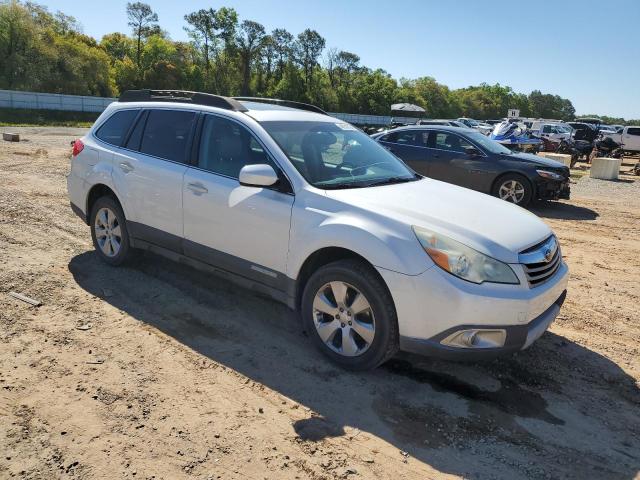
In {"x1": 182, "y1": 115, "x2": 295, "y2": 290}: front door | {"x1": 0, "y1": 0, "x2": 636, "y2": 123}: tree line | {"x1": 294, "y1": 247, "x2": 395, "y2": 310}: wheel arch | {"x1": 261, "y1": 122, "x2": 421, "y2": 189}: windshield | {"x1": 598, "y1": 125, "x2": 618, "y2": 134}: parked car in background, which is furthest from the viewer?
{"x1": 0, "y1": 0, "x2": 636, "y2": 123}: tree line

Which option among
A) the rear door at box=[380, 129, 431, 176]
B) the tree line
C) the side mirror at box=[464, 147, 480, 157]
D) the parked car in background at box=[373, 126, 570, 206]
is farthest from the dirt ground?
the tree line

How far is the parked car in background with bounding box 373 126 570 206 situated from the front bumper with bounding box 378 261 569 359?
7412mm

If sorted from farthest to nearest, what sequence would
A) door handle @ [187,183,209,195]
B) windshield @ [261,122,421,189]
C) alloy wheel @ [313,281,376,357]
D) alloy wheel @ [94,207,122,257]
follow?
alloy wheel @ [94,207,122,257]
door handle @ [187,183,209,195]
windshield @ [261,122,421,189]
alloy wheel @ [313,281,376,357]

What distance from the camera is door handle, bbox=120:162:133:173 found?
507 centimetres

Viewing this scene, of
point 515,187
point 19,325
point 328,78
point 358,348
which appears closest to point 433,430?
point 358,348

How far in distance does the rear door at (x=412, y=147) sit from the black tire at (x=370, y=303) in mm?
7677

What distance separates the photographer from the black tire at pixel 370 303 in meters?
3.40

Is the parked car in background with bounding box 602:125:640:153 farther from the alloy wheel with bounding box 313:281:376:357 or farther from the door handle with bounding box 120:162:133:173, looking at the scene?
the alloy wheel with bounding box 313:281:376:357

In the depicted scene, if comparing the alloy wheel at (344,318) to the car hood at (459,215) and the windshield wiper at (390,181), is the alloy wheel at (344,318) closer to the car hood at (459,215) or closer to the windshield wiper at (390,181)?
the car hood at (459,215)

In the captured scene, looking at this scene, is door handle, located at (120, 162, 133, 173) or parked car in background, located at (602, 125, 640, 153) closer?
door handle, located at (120, 162, 133, 173)

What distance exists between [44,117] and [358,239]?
4200 centimetres

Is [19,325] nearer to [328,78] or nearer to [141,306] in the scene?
[141,306]

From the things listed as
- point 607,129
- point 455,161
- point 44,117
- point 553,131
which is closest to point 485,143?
point 455,161

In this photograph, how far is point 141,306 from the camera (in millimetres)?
4648
